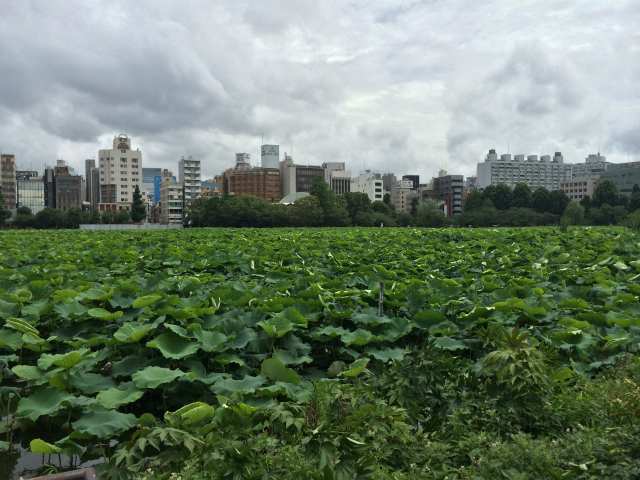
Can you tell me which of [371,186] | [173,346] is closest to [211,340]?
[173,346]

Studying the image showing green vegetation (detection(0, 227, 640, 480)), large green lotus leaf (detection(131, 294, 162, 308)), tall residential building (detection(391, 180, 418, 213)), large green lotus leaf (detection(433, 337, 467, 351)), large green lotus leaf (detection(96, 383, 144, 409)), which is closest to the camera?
green vegetation (detection(0, 227, 640, 480))

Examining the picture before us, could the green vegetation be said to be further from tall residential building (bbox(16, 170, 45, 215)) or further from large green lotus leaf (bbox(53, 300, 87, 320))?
tall residential building (bbox(16, 170, 45, 215))

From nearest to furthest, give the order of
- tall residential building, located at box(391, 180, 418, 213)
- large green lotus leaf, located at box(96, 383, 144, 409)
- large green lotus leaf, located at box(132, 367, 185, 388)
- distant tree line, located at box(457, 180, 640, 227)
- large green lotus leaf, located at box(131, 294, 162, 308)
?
1. large green lotus leaf, located at box(96, 383, 144, 409)
2. large green lotus leaf, located at box(132, 367, 185, 388)
3. large green lotus leaf, located at box(131, 294, 162, 308)
4. distant tree line, located at box(457, 180, 640, 227)
5. tall residential building, located at box(391, 180, 418, 213)

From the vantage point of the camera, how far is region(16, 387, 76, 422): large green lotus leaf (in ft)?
10.6

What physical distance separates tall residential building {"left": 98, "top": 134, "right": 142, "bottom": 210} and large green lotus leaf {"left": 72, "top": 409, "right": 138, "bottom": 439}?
115 meters

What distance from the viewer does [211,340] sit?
402cm

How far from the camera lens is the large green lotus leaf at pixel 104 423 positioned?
3.01 m

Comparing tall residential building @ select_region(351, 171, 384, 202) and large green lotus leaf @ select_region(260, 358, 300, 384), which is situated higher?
tall residential building @ select_region(351, 171, 384, 202)

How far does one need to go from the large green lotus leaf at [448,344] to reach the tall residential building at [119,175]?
115m

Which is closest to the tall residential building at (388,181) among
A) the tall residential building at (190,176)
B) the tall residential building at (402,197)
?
the tall residential building at (402,197)

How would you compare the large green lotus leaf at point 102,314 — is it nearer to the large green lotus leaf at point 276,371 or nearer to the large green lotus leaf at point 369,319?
the large green lotus leaf at point 276,371

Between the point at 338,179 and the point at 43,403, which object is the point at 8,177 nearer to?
the point at 338,179

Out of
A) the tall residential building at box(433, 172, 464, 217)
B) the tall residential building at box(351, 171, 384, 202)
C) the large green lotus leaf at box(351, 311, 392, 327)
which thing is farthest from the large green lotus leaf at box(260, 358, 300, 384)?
the tall residential building at box(433, 172, 464, 217)

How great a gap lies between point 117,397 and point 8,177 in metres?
128
